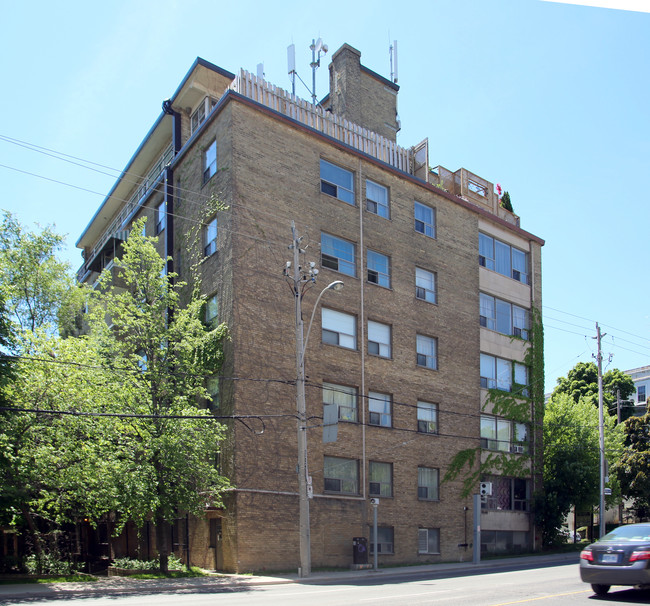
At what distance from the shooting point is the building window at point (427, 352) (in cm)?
3105

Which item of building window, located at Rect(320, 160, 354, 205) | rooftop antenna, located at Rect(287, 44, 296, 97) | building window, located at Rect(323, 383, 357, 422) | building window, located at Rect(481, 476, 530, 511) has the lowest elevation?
building window, located at Rect(481, 476, 530, 511)

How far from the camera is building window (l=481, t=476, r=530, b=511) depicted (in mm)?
32844

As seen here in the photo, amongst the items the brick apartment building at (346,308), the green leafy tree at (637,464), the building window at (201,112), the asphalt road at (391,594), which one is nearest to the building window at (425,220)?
the brick apartment building at (346,308)

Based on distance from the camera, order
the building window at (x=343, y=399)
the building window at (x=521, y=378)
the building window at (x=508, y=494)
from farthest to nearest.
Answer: the building window at (x=521, y=378) < the building window at (x=508, y=494) < the building window at (x=343, y=399)

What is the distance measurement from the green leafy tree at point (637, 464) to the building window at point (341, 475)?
2335cm

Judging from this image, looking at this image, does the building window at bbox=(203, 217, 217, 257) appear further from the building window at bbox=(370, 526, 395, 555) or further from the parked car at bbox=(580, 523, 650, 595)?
the parked car at bbox=(580, 523, 650, 595)

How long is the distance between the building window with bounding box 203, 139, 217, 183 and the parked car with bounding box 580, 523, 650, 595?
2001 cm

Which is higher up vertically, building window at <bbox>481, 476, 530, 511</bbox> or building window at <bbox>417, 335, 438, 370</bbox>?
building window at <bbox>417, 335, 438, 370</bbox>

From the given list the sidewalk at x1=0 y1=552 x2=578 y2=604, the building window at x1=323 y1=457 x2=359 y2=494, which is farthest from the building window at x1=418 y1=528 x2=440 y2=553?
the building window at x1=323 y1=457 x2=359 y2=494

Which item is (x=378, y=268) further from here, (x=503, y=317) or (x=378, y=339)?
(x=503, y=317)

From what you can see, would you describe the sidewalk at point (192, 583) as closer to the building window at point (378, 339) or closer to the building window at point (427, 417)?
the building window at point (427, 417)

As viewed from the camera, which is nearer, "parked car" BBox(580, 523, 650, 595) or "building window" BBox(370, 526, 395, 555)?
"parked car" BBox(580, 523, 650, 595)

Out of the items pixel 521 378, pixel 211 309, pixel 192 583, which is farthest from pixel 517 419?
pixel 192 583

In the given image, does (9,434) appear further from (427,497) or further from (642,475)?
(642,475)
